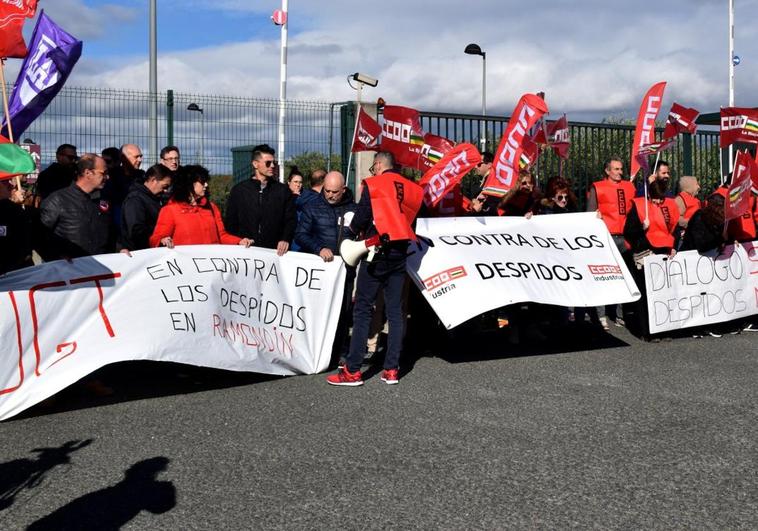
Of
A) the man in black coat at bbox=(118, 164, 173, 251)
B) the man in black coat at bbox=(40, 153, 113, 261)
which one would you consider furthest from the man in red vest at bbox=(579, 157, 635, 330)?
the man in black coat at bbox=(40, 153, 113, 261)

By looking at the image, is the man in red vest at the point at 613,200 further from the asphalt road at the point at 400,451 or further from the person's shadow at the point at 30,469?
the person's shadow at the point at 30,469

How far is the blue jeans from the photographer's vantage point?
25.8 ft

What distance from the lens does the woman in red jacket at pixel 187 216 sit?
7855mm

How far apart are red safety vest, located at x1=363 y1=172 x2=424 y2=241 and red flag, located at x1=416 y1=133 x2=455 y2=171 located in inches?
144

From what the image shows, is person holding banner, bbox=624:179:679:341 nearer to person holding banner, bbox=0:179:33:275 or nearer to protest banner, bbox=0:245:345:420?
protest banner, bbox=0:245:345:420

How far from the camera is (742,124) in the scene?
42.4 feet

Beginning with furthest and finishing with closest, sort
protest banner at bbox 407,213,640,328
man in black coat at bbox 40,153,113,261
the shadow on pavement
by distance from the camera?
1. protest banner at bbox 407,213,640,328
2. man in black coat at bbox 40,153,113,261
3. the shadow on pavement

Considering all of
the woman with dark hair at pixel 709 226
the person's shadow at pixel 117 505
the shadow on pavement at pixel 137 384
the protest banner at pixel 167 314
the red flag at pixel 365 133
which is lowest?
the person's shadow at pixel 117 505

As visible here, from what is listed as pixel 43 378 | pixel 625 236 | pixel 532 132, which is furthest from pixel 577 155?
pixel 43 378

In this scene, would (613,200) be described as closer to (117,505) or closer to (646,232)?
(646,232)

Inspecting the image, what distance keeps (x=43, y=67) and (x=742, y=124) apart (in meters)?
9.39

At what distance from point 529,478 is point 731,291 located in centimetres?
640

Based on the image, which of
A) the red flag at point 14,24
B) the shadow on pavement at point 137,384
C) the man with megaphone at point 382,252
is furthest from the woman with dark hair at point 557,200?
the red flag at point 14,24

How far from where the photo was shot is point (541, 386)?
7.66 metres
